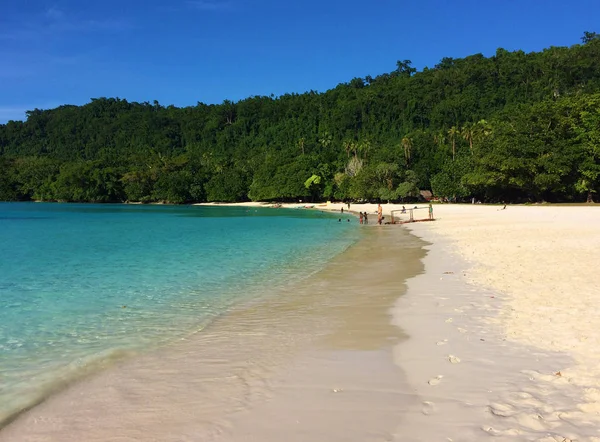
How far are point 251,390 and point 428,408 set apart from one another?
2.09 meters

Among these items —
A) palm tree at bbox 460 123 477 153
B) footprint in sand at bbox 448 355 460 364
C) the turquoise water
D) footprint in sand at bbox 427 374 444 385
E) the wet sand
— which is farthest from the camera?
palm tree at bbox 460 123 477 153

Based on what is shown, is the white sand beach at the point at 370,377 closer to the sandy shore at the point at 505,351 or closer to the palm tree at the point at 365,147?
the sandy shore at the point at 505,351

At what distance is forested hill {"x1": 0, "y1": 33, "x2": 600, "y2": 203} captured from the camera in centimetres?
5747

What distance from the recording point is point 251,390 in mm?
5461

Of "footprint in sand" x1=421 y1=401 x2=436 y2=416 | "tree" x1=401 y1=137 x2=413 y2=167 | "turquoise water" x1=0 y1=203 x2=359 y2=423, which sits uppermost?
"tree" x1=401 y1=137 x2=413 y2=167

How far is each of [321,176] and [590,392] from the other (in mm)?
93682

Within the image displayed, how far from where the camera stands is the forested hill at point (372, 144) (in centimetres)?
5747

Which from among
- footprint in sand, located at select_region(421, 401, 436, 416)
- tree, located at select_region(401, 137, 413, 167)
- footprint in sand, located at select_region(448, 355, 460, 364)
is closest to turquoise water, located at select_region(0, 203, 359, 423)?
footprint in sand, located at select_region(421, 401, 436, 416)

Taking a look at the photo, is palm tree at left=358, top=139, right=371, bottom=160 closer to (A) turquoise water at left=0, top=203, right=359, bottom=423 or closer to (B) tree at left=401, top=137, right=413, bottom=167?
(B) tree at left=401, top=137, right=413, bottom=167

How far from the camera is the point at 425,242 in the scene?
22.8m

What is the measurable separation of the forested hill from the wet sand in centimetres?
5406

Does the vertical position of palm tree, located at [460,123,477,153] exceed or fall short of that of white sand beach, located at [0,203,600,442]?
it exceeds it

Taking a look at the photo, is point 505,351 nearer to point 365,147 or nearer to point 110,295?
point 110,295

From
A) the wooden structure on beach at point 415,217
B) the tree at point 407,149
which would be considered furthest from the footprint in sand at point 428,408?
the tree at point 407,149
